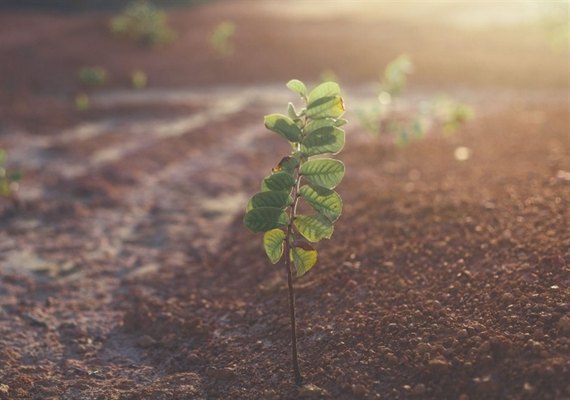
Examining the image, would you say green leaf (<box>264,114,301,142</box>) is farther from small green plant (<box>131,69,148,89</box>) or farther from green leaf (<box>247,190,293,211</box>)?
small green plant (<box>131,69,148,89</box>)

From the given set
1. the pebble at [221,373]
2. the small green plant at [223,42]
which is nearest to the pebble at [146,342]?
the pebble at [221,373]

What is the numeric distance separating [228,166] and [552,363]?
17.2 ft

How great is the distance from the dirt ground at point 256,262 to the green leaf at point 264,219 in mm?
719

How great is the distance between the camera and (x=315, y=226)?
2.72 meters

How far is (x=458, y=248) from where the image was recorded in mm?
3951

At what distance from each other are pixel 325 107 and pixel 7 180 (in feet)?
13.9

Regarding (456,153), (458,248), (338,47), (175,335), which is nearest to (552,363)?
(458,248)

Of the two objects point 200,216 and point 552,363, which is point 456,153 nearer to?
point 200,216

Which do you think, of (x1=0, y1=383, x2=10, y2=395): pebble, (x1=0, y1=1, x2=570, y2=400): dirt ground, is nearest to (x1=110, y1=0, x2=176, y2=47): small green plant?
(x1=0, y1=1, x2=570, y2=400): dirt ground

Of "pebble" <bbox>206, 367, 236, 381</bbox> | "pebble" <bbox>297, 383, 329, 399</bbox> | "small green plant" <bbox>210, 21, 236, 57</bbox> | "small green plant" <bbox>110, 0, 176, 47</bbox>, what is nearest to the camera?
"pebble" <bbox>297, 383, 329, 399</bbox>

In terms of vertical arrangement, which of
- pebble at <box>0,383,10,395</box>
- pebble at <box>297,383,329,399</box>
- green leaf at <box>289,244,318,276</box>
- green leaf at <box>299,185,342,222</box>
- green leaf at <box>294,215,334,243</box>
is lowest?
pebble at <box>0,383,10,395</box>

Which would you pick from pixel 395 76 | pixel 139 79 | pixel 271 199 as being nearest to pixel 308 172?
pixel 271 199

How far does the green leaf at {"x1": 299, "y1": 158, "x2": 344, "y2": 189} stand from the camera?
265 cm

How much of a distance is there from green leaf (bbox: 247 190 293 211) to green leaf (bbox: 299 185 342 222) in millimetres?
82
